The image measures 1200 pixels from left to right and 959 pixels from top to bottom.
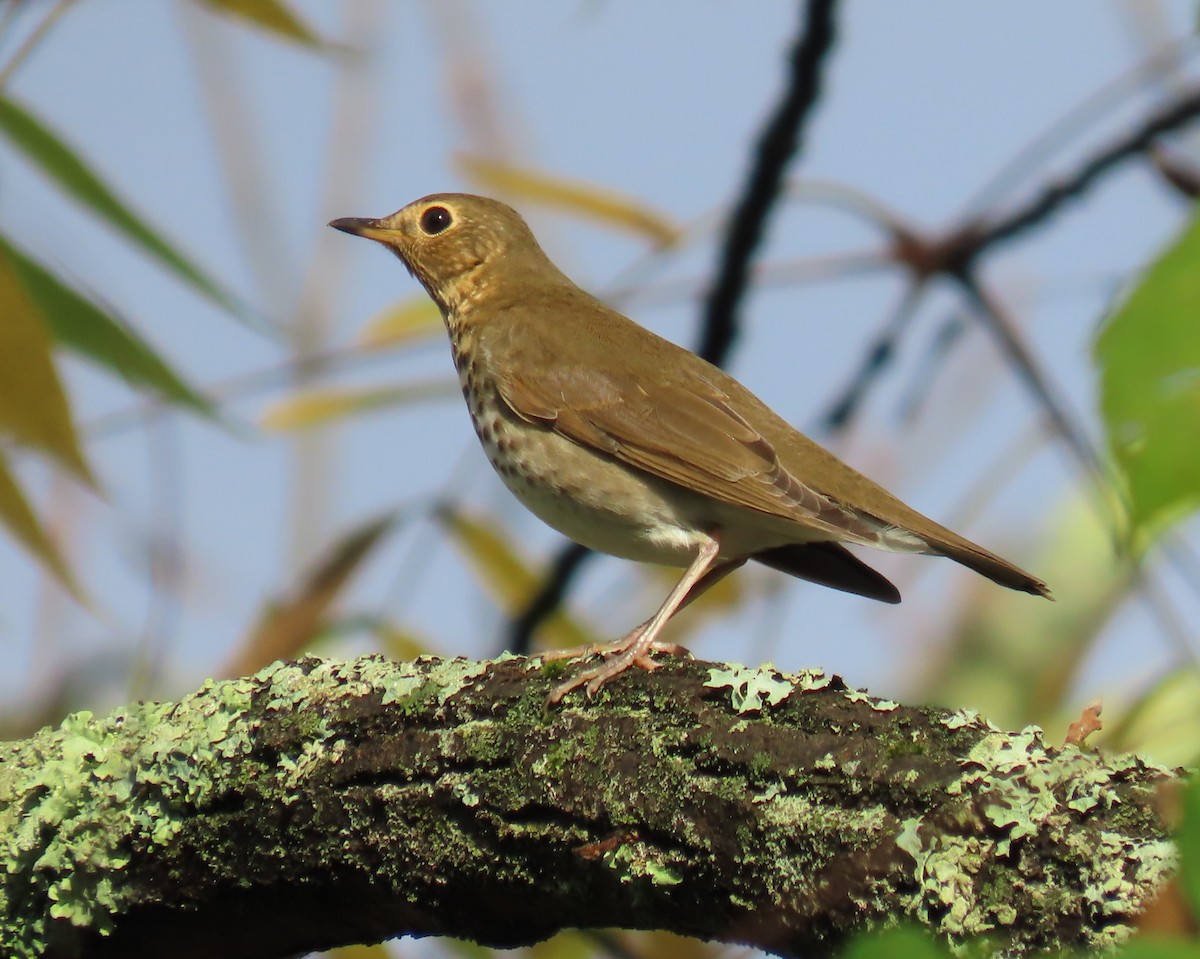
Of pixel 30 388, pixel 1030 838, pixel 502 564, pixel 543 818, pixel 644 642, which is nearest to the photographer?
pixel 1030 838

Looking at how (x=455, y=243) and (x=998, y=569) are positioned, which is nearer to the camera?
(x=998, y=569)

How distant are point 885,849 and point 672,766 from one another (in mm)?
418

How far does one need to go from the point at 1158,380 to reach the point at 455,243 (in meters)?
5.20

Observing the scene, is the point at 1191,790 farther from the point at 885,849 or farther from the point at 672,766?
the point at 672,766

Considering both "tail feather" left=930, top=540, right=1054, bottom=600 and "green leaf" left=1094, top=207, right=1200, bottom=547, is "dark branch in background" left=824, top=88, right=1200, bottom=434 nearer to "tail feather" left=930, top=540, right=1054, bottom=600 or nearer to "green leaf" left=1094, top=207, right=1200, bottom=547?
"tail feather" left=930, top=540, right=1054, bottom=600

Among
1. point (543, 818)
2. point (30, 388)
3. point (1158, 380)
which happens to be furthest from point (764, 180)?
point (1158, 380)

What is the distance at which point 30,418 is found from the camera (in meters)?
2.91

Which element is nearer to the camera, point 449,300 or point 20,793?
point 20,793

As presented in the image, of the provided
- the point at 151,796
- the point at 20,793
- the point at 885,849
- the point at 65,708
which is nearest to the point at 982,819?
the point at 885,849

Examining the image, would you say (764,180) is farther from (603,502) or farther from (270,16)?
(270,16)

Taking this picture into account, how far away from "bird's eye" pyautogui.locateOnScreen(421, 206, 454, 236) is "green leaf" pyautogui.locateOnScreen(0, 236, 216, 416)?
2702mm

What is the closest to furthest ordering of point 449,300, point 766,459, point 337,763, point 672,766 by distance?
point 672,766
point 337,763
point 766,459
point 449,300

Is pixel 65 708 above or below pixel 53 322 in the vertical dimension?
below

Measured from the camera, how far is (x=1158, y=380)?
0.93 meters
